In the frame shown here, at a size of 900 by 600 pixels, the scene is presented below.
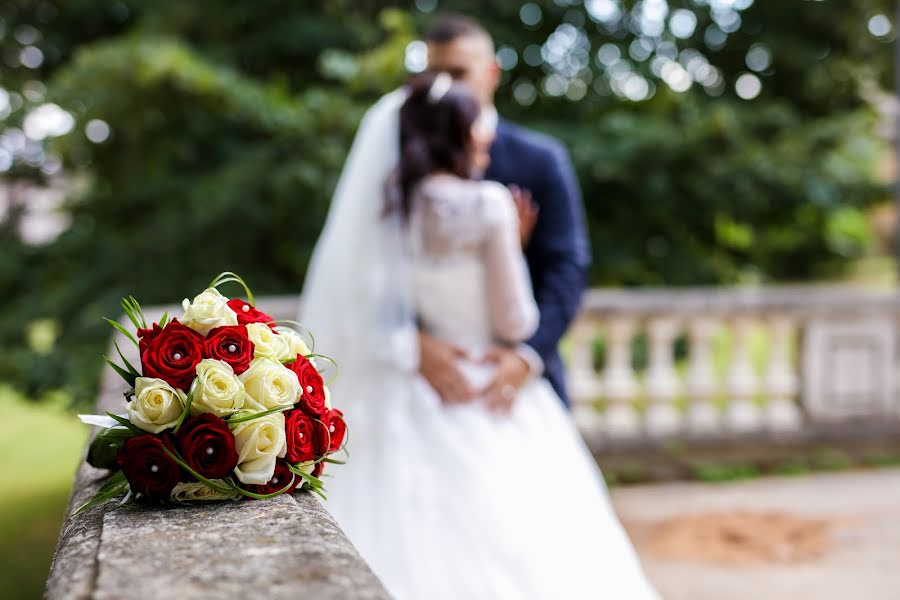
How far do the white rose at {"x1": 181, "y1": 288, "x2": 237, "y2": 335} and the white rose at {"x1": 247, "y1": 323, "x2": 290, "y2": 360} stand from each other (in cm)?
5

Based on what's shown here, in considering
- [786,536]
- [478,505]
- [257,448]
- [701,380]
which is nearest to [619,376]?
[701,380]

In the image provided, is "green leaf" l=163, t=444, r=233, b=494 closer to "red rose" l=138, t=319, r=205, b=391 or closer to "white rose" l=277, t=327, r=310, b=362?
"red rose" l=138, t=319, r=205, b=391

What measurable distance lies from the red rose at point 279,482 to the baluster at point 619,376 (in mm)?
4405

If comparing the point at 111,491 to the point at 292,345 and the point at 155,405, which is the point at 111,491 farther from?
the point at 292,345

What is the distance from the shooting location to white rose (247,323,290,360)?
5.00 feet

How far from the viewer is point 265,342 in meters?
1.54

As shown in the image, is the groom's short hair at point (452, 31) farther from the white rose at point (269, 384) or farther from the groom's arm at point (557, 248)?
the white rose at point (269, 384)

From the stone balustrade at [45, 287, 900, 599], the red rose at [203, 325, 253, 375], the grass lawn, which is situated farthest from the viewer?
the grass lawn

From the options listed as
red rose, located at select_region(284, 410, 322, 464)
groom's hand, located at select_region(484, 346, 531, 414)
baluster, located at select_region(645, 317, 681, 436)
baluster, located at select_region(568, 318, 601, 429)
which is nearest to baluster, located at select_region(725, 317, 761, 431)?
baluster, located at select_region(645, 317, 681, 436)

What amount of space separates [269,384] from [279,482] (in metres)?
0.16

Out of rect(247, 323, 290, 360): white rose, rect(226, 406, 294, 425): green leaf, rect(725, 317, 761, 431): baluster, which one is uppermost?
rect(247, 323, 290, 360): white rose

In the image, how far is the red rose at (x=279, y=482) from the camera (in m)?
1.43

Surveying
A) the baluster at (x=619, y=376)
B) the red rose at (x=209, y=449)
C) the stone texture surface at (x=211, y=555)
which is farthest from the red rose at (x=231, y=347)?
the baluster at (x=619, y=376)

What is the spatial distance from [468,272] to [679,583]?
7.11ft
